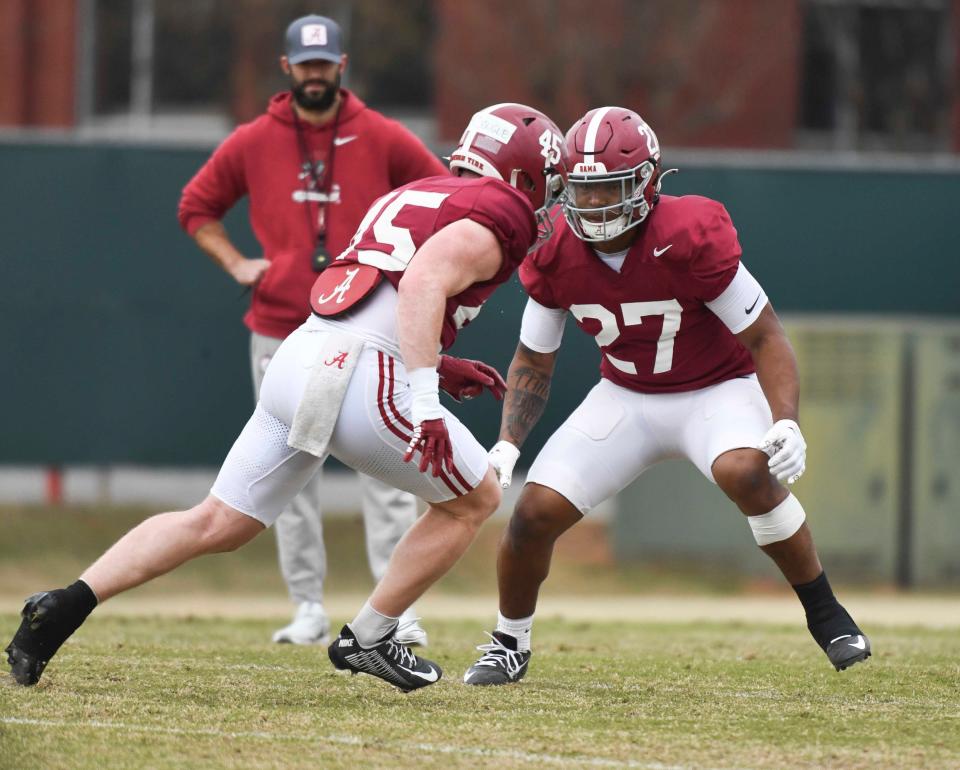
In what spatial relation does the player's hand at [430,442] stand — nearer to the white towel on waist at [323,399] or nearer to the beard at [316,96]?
the white towel on waist at [323,399]

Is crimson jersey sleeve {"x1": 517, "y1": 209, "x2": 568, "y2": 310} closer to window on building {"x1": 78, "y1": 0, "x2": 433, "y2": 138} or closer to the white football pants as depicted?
the white football pants

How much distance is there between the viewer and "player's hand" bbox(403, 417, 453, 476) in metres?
4.62

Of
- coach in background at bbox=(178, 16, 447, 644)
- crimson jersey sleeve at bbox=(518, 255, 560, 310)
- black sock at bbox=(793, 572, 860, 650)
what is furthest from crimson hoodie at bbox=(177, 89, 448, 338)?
black sock at bbox=(793, 572, 860, 650)

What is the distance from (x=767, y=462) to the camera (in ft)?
17.4

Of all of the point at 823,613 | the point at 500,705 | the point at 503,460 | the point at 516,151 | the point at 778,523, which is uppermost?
the point at 516,151

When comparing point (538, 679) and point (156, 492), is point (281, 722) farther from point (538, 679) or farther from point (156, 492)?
point (156, 492)

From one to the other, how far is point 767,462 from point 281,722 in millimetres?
1747

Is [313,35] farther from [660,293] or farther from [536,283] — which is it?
[660,293]

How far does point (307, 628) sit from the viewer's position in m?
6.86

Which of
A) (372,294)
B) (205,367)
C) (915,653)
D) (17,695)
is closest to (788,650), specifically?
(915,653)

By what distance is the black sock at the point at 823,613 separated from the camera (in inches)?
213

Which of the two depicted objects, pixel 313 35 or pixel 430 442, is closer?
pixel 430 442

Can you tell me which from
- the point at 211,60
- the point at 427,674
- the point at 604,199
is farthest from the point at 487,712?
the point at 211,60

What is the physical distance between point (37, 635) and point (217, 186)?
2.76 meters
